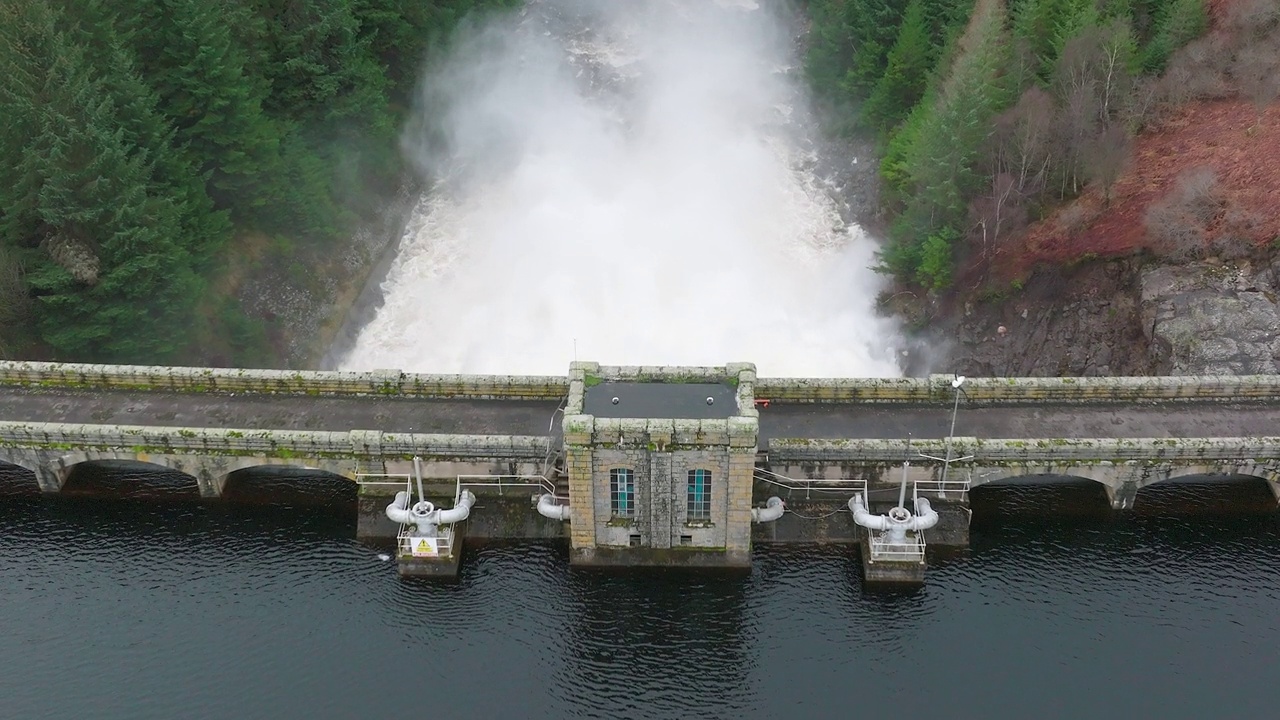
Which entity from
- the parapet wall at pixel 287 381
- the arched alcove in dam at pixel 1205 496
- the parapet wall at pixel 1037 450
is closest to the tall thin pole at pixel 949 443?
the parapet wall at pixel 1037 450

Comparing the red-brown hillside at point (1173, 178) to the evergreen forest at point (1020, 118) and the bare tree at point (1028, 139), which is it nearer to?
the evergreen forest at point (1020, 118)

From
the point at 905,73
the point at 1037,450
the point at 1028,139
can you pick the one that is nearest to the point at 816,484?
the point at 1037,450

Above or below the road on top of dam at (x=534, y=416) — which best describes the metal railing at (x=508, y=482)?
below

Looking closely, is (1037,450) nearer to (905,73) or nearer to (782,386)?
(782,386)

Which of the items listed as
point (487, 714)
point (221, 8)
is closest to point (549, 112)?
point (221, 8)

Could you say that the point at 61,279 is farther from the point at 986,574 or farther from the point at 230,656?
the point at 986,574

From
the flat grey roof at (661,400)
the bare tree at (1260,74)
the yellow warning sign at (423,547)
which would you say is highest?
the bare tree at (1260,74)

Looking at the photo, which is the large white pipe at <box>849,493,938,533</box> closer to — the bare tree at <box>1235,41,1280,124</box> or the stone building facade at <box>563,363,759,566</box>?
the stone building facade at <box>563,363,759,566</box>

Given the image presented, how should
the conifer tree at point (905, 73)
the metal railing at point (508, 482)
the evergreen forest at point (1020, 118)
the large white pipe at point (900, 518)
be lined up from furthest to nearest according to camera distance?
1. the conifer tree at point (905, 73)
2. the evergreen forest at point (1020, 118)
3. the metal railing at point (508, 482)
4. the large white pipe at point (900, 518)
